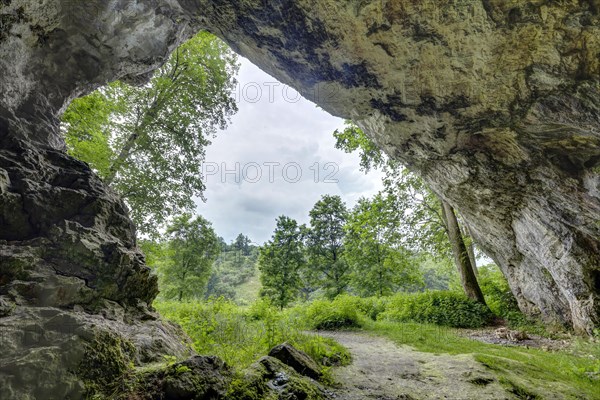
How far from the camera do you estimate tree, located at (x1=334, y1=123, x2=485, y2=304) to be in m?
14.3

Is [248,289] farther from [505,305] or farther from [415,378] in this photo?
[415,378]

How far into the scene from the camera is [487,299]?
14.4m

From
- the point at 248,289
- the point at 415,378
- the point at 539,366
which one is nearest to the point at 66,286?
the point at 415,378

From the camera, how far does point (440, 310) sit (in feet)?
43.7

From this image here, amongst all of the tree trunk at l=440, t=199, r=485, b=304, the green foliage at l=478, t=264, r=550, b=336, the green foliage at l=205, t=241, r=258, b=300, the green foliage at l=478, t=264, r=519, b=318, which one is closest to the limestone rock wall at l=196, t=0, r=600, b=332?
the green foliage at l=478, t=264, r=550, b=336

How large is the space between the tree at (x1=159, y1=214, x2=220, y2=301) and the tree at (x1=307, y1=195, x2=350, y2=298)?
11.0 metres

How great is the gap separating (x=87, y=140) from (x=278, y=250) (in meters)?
21.2

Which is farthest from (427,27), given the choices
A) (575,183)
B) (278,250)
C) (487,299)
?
(278,250)

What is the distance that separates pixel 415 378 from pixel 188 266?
1082 inches

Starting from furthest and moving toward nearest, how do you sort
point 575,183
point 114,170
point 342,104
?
point 114,170, point 342,104, point 575,183

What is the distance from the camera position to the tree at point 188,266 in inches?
A: 1102

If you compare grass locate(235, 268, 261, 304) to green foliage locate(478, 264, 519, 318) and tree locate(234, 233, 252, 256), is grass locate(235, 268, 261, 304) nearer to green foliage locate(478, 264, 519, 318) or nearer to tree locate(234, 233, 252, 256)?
tree locate(234, 233, 252, 256)

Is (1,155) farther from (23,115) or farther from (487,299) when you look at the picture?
(487,299)

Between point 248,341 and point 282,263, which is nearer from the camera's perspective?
point 248,341
